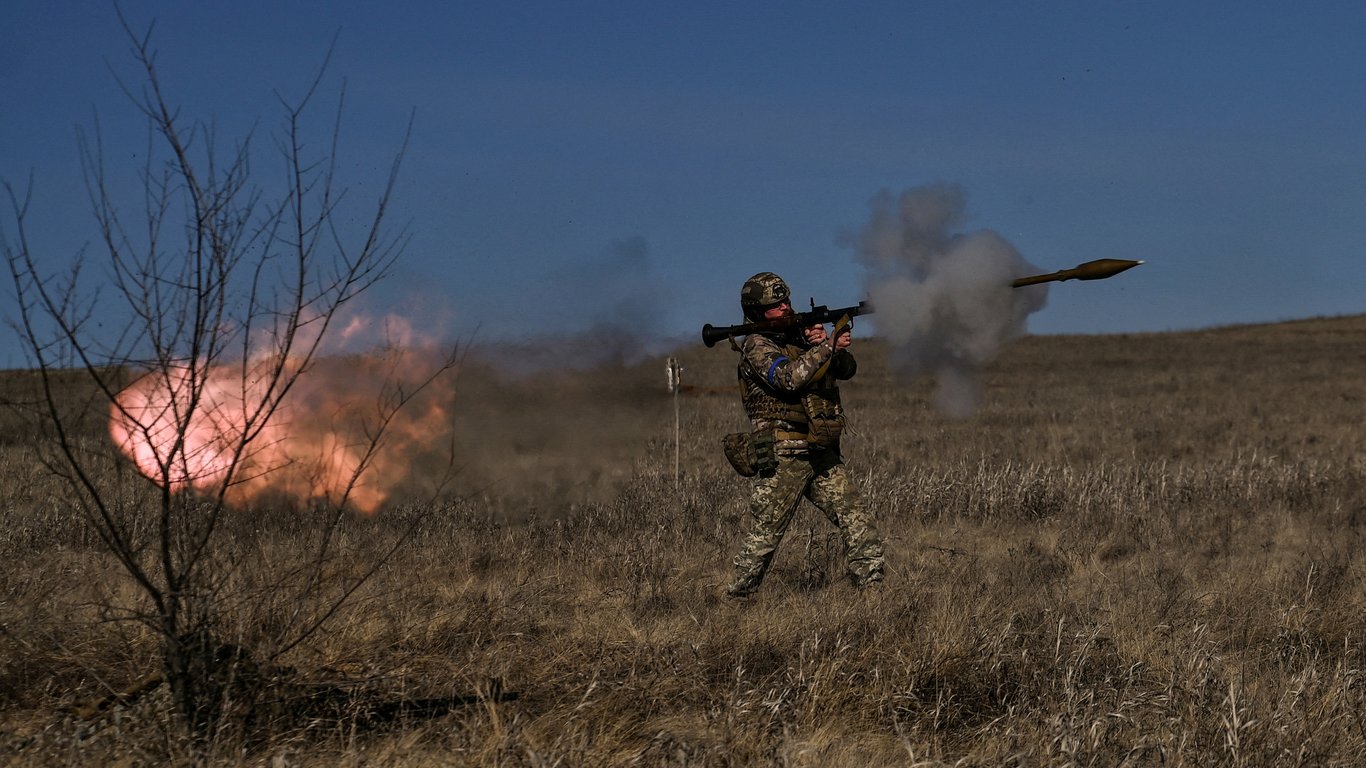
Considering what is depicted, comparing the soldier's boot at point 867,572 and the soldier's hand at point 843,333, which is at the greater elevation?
the soldier's hand at point 843,333

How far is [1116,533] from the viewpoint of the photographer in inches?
391

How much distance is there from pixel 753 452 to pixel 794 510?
0.46 meters

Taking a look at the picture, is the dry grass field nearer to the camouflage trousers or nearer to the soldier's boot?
the soldier's boot

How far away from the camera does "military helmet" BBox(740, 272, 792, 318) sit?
758cm

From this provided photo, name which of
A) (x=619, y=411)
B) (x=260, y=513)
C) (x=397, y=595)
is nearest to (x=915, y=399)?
→ (x=619, y=411)

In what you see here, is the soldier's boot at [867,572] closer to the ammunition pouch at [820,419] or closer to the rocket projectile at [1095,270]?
the ammunition pouch at [820,419]

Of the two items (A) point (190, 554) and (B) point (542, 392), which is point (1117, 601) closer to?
(A) point (190, 554)

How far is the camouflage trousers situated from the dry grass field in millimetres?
224

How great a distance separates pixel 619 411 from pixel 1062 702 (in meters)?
7.72

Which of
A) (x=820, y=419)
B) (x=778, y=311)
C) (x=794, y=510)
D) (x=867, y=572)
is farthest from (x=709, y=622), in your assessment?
(x=778, y=311)

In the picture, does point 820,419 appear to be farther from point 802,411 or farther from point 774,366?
point 774,366

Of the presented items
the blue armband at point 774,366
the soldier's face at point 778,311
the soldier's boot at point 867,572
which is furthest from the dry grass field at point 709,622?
the soldier's face at point 778,311

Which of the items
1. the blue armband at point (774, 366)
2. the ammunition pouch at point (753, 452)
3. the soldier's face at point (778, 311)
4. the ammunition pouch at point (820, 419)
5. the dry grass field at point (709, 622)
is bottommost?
the dry grass field at point (709, 622)

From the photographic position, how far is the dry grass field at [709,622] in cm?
442
